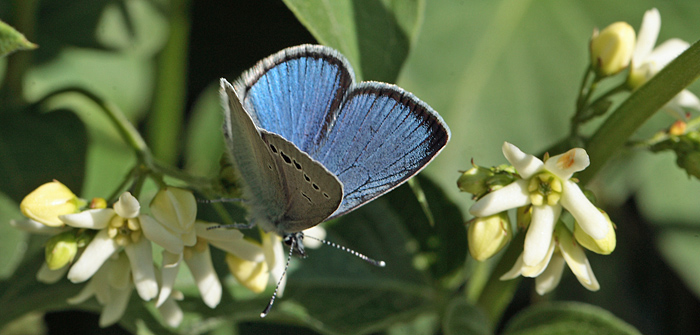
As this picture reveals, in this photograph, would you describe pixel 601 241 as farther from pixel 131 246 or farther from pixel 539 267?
pixel 131 246

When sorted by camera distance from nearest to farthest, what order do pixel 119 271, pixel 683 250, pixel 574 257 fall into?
1. pixel 574 257
2. pixel 119 271
3. pixel 683 250

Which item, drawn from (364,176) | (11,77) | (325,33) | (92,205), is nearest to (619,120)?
(364,176)

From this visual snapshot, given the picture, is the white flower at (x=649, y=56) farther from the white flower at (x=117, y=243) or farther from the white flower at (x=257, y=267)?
the white flower at (x=117, y=243)

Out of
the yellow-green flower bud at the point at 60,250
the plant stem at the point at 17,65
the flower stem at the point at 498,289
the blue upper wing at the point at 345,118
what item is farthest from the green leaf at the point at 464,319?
the plant stem at the point at 17,65

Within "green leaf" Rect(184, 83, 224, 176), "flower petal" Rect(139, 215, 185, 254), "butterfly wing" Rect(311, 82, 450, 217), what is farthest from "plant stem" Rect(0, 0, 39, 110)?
"butterfly wing" Rect(311, 82, 450, 217)

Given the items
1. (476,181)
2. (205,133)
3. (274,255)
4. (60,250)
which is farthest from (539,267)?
(205,133)

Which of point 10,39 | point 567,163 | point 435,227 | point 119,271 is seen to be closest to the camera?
point 10,39

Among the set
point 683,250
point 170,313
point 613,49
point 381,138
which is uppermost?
point 613,49
